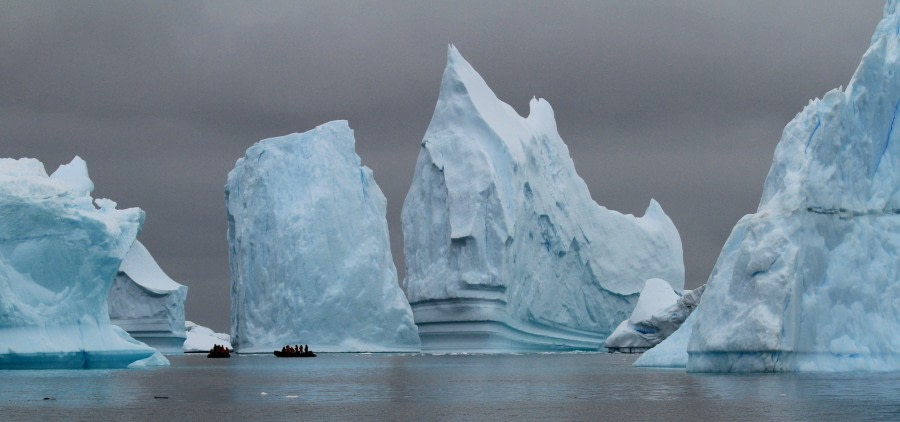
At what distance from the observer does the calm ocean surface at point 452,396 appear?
1452 cm

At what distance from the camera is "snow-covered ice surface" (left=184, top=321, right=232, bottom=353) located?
63.2 metres

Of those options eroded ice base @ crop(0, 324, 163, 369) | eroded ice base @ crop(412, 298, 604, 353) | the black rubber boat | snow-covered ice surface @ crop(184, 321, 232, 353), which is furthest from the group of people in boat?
snow-covered ice surface @ crop(184, 321, 232, 353)

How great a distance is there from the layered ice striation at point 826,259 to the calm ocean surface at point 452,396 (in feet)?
1.82

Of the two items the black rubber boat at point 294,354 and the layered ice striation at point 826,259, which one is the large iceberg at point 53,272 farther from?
the black rubber boat at point 294,354

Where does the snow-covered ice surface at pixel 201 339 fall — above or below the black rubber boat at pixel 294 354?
above

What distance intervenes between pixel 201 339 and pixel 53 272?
128 ft

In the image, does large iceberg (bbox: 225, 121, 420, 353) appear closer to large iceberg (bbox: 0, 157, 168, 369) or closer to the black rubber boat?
the black rubber boat

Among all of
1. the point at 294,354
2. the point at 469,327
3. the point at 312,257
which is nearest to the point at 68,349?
the point at 294,354

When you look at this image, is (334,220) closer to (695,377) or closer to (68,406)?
(695,377)

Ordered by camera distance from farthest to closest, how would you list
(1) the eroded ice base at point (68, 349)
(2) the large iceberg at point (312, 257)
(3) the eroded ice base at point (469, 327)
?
1. (2) the large iceberg at point (312, 257)
2. (3) the eroded ice base at point (469, 327)
3. (1) the eroded ice base at point (68, 349)

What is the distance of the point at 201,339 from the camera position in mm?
65812

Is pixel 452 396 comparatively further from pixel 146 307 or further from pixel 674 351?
pixel 146 307

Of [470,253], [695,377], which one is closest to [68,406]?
[695,377]

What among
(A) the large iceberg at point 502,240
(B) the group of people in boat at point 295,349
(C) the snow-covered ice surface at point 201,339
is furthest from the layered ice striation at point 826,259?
(C) the snow-covered ice surface at point 201,339
